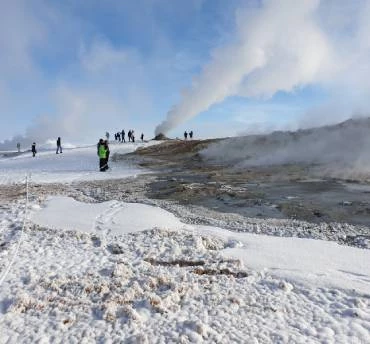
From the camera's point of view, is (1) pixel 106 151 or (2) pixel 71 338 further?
(1) pixel 106 151

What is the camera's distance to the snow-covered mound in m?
24.9

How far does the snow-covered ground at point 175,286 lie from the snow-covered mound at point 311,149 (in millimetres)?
12388

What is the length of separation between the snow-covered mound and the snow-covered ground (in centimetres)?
1239

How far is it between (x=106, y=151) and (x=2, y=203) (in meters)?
11.9

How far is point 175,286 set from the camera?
757 centimetres

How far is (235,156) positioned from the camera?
35031mm

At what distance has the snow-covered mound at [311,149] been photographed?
24.9 metres

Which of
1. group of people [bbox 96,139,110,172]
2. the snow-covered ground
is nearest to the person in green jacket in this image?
group of people [bbox 96,139,110,172]

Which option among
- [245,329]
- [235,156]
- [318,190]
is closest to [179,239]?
[245,329]

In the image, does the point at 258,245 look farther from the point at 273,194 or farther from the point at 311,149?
the point at 311,149

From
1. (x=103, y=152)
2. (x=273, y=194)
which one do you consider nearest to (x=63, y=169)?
(x=103, y=152)

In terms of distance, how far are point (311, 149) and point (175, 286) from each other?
2633 cm

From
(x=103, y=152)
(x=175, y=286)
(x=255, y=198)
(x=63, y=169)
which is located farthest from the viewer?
(x=63, y=169)

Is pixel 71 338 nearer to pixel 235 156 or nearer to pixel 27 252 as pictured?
pixel 27 252
